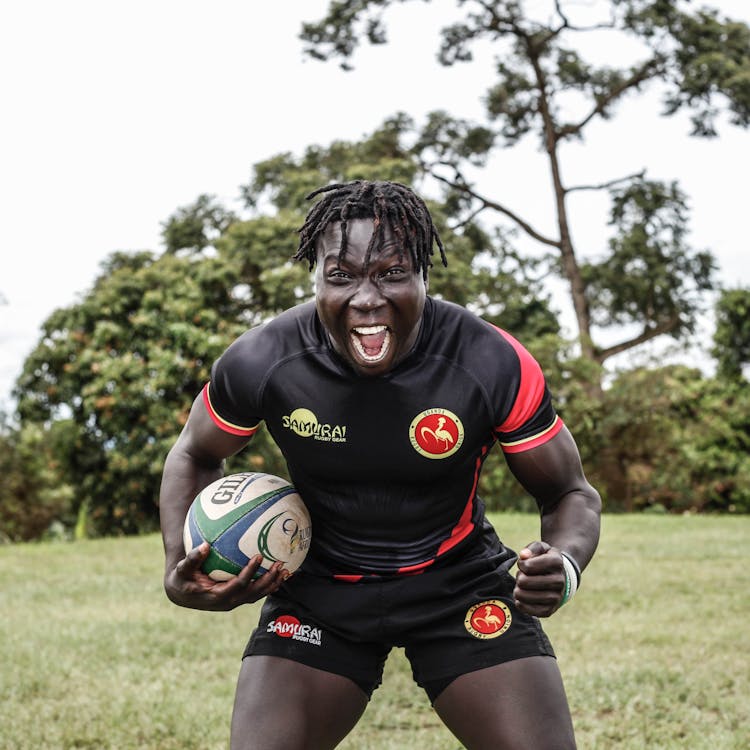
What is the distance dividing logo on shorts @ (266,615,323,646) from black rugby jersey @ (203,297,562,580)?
0.19 metres

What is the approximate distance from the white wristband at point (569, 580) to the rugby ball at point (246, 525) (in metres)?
0.86

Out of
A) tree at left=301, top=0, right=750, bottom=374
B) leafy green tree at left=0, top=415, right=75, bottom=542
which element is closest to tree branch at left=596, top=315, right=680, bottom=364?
tree at left=301, top=0, right=750, bottom=374

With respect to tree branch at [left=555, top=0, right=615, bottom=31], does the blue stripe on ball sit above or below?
below

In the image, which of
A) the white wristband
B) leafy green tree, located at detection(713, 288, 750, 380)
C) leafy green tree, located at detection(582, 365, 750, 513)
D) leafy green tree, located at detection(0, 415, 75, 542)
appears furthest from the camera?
leafy green tree, located at detection(713, 288, 750, 380)

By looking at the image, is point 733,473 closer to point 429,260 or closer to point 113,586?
point 113,586

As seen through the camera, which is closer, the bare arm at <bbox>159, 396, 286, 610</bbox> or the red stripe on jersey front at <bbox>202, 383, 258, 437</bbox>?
the bare arm at <bbox>159, 396, 286, 610</bbox>

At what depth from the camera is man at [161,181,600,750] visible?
3.04 meters

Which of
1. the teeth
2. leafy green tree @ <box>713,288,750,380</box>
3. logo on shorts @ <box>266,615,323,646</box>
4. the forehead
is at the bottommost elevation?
logo on shorts @ <box>266,615,323,646</box>

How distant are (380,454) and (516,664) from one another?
2.59 feet

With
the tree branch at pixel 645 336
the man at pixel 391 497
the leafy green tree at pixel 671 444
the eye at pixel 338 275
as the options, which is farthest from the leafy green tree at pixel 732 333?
the eye at pixel 338 275

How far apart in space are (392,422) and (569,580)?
2.37 ft

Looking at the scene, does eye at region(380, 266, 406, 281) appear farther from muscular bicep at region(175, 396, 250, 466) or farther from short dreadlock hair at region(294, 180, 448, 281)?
muscular bicep at region(175, 396, 250, 466)

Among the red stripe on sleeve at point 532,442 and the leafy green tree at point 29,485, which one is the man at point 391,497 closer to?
the red stripe on sleeve at point 532,442

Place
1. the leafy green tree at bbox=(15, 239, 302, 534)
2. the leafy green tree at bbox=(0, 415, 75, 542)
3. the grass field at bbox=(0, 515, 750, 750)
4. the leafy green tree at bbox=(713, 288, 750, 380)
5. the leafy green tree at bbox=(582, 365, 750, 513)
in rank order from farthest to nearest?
the leafy green tree at bbox=(713, 288, 750, 380), the leafy green tree at bbox=(582, 365, 750, 513), the leafy green tree at bbox=(0, 415, 75, 542), the leafy green tree at bbox=(15, 239, 302, 534), the grass field at bbox=(0, 515, 750, 750)
